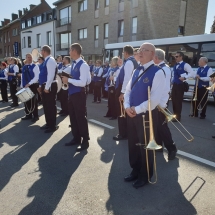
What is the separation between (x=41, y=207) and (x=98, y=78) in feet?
29.8

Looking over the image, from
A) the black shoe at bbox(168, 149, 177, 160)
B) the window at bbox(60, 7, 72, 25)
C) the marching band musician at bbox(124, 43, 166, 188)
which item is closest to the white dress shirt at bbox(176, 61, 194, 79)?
the black shoe at bbox(168, 149, 177, 160)

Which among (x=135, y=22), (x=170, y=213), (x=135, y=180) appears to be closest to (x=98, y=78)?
(x=135, y=180)

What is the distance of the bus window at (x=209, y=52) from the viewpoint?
33.6 ft

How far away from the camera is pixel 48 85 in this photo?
5.29m

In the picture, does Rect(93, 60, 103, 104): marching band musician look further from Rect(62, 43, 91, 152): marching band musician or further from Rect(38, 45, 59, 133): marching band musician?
Rect(62, 43, 91, 152): marching band musician

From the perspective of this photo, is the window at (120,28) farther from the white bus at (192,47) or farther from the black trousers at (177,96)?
the black trousers at (177,96)

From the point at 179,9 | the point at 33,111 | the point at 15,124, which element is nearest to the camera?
the point at 15,124

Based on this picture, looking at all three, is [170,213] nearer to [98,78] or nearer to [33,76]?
[33,76]

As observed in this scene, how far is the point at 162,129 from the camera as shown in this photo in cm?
402

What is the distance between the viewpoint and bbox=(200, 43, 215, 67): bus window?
1025cm

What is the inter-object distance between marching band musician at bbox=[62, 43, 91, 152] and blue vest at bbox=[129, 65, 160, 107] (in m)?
1.56

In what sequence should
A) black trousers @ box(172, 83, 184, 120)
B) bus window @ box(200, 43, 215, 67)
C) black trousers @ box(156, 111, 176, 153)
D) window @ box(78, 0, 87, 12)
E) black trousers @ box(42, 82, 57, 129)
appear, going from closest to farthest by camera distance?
black trousers @ box(156, 111, 176, 153)
black trousers @ box(42, 82, 57, 129)
black trousers @ box(172, 83, 184, 120)
bus window @ box(200, 43, 215, 67)
window @ box(78, 0, 87, 12)

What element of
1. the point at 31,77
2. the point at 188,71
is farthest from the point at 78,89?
the point at 188,71

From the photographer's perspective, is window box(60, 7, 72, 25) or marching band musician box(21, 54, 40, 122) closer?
marching band musician box(21, 54, 40, 122)
